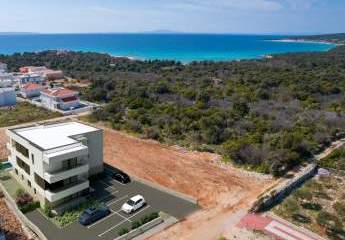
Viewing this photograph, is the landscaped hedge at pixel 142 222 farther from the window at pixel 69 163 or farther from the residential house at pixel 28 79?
the residential house at pixel 28 79

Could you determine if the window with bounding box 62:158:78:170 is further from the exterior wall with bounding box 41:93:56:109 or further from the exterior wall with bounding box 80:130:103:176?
the exterior wall with bounding box 41:93:56:109

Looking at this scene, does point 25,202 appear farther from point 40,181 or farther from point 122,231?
point 122,231

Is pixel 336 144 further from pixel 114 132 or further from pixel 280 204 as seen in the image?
pixel 114 132

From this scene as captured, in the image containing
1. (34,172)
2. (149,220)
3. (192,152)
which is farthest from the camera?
(192,152)

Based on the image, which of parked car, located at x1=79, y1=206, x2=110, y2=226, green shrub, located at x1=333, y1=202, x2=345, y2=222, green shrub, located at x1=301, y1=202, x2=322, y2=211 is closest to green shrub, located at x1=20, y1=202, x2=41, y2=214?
parked car, located at x1=79, y1=206, x2=110, y2=226

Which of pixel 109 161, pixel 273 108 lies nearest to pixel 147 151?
pixel 109 161

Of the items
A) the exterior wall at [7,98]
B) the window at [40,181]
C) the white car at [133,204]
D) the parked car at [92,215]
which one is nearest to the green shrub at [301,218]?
the white car at [133,204]
